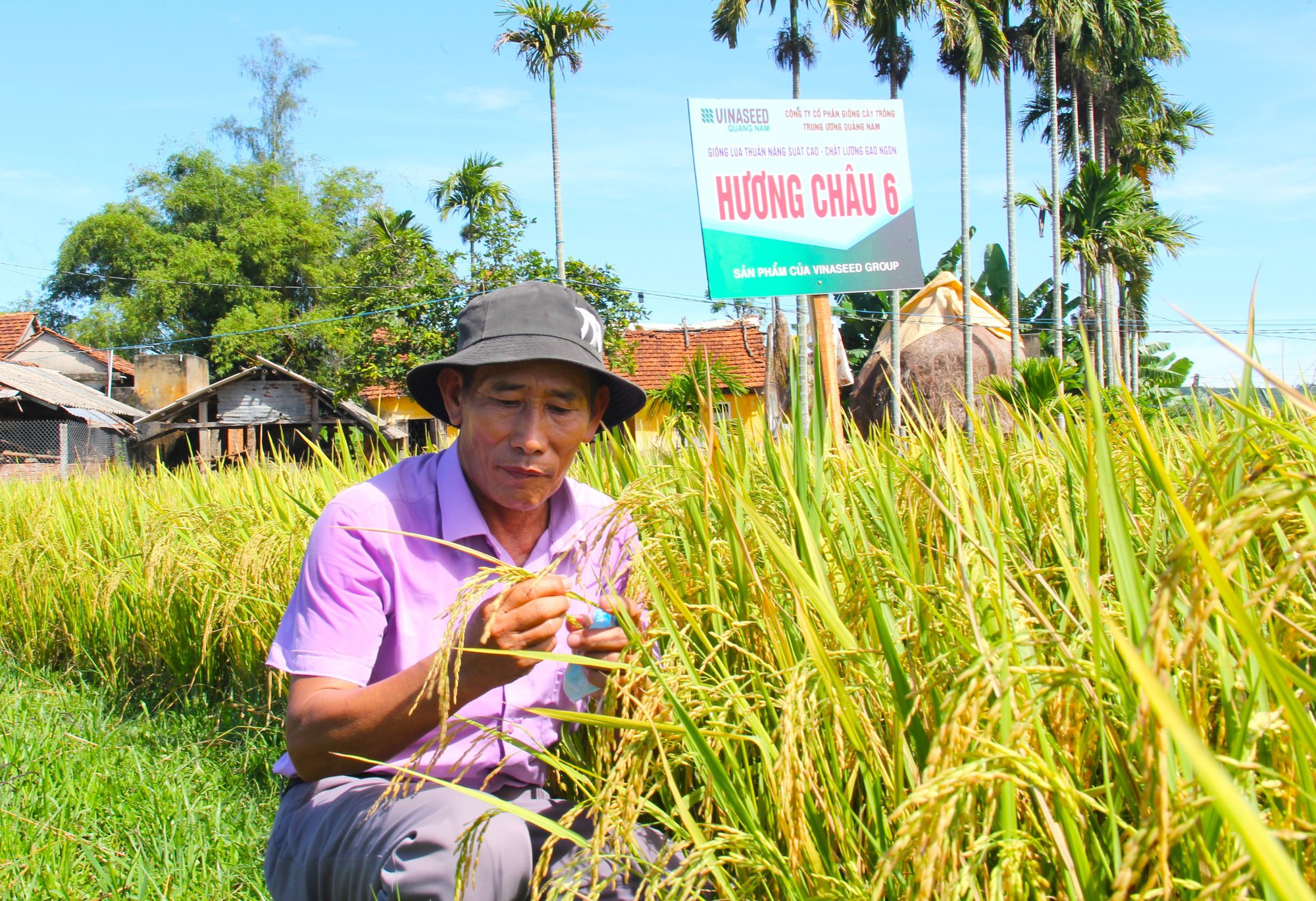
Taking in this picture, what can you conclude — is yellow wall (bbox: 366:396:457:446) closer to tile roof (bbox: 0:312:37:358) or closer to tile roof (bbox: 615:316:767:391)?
tile roof (bbox: 615:316:767:391)

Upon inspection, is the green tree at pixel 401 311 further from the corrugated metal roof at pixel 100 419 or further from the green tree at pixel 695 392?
the green tree at pixel 695 392

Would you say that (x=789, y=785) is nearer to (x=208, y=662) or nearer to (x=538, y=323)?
(x=538, y=323)

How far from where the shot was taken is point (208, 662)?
4.19 m

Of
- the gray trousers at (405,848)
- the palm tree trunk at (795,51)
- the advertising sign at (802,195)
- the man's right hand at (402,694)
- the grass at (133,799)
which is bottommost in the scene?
the grass at (133,799)

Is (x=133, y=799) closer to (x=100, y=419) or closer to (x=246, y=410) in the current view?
(x=100, y=419)

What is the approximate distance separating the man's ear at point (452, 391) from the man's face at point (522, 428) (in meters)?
0.11

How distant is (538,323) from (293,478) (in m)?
3.42

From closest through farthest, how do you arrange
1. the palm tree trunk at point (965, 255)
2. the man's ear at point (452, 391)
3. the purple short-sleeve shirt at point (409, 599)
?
1. the purple short-sleeve shirt at point (409, 599)
2. the man's ear at point (452, 391)
3. the palm tree trunk at point (965, 255)

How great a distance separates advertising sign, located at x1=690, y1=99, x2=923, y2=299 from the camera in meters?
5.96

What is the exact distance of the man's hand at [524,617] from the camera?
1319 mm

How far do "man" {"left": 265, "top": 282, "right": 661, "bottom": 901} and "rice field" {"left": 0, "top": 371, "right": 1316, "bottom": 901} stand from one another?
0.16m

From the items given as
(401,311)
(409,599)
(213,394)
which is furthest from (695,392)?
(213,394)

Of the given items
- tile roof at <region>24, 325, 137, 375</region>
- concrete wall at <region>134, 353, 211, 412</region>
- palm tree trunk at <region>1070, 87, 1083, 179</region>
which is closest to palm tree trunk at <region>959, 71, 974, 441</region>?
palm tree trunk at <region>1070, 87, 1083, 179</region>

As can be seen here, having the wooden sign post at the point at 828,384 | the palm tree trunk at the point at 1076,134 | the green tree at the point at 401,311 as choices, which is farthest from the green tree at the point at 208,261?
the wooden sign post at the point at 828,384
